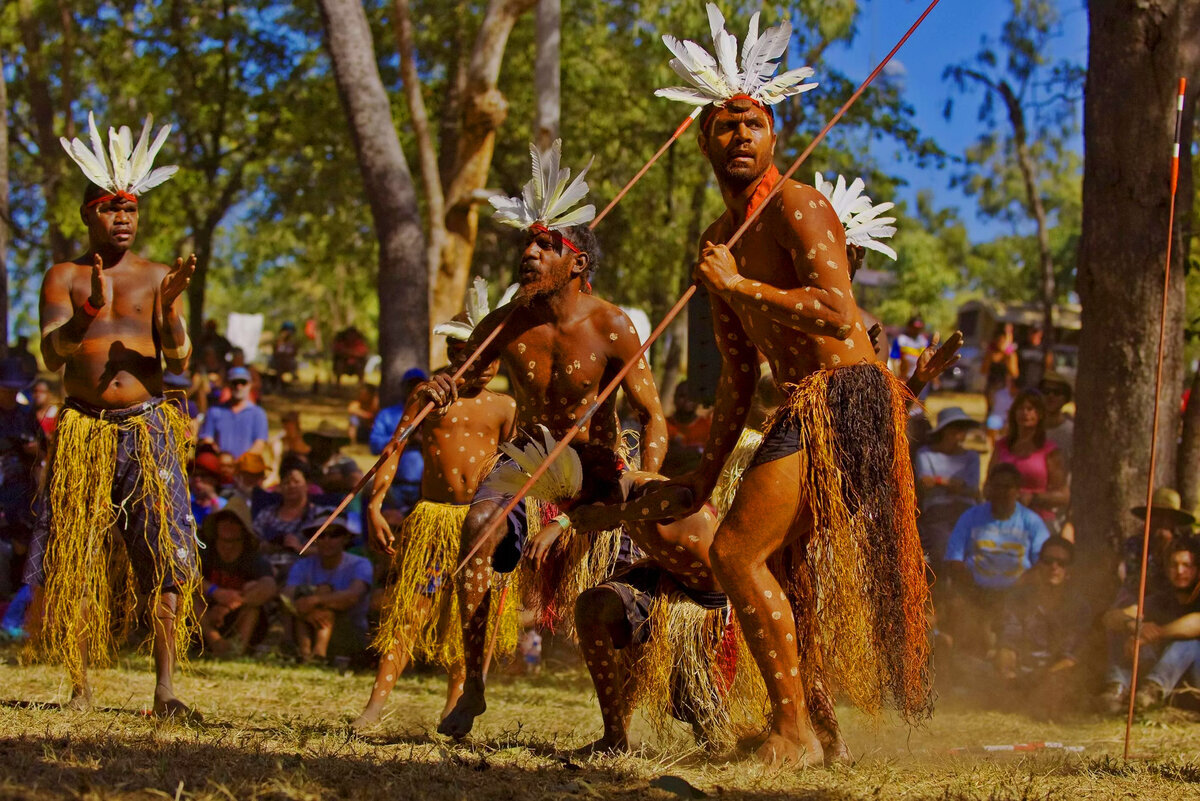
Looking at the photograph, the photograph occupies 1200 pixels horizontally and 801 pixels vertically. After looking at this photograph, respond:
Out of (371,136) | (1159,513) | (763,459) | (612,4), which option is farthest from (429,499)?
(612,4)

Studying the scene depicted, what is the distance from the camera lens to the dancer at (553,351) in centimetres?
496

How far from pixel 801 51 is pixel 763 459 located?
14.1 meters

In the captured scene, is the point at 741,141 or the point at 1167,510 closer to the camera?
the point at 741,141

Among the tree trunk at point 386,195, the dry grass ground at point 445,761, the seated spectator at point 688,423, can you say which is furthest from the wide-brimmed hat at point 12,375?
the seated spectator at point 688,423

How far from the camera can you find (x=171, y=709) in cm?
519

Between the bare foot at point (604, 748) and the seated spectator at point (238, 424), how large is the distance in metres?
6.27

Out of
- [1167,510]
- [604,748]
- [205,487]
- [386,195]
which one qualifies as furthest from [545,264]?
[386,195]

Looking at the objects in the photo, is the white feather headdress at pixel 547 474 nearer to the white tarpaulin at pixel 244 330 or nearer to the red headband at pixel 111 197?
the red headband at pixel 111 197

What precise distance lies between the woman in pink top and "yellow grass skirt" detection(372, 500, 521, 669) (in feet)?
14.0

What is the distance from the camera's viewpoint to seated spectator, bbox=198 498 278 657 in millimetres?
7930

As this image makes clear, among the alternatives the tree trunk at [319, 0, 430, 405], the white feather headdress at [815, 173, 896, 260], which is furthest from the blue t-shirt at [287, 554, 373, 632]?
the white feather headdress at [815, 173, 896, 260]

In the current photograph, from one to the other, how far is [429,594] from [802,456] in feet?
7.68

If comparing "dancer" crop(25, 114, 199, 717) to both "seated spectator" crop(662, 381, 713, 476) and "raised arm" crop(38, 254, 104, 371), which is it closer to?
"raised arm" crop(38, 254, 104, 371)

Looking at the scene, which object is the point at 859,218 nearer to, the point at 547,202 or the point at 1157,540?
the point at 547,202
